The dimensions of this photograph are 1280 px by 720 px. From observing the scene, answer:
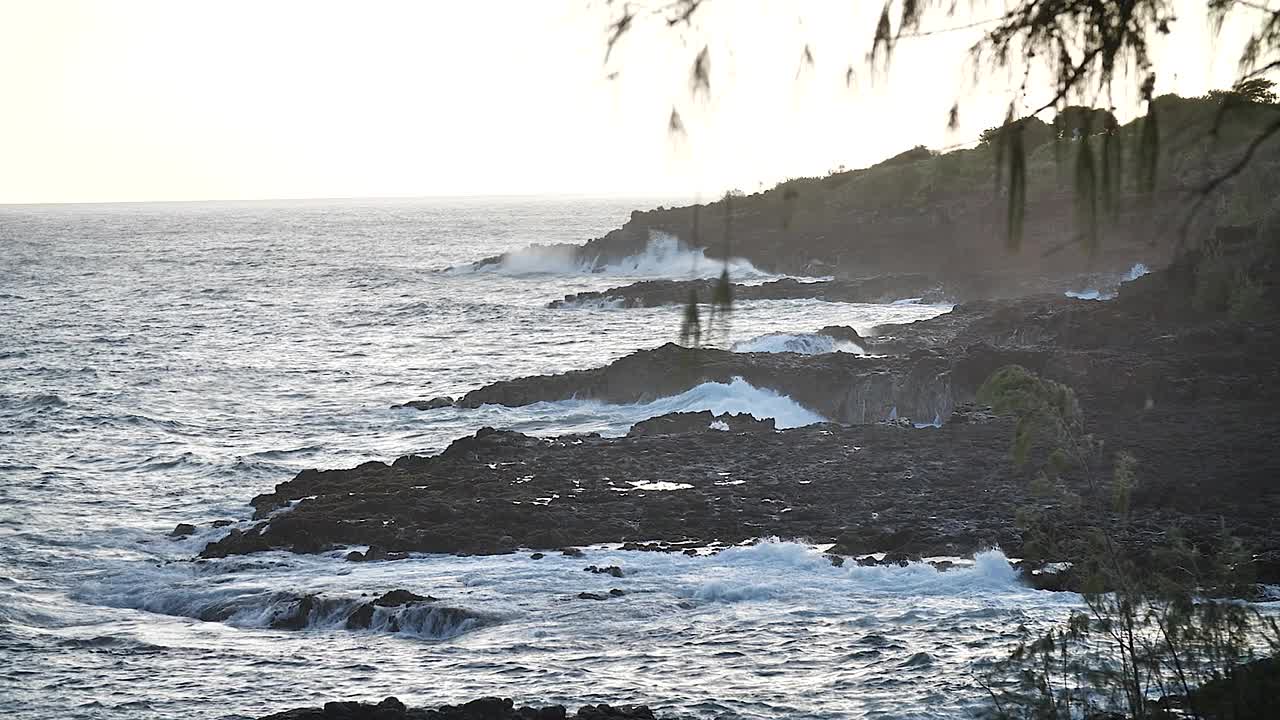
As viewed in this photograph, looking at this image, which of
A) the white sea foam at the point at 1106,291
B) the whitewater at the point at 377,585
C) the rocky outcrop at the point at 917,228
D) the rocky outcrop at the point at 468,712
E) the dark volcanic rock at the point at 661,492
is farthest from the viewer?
the rocky outcrop at the point at 917,228

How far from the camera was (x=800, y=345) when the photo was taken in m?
38.6

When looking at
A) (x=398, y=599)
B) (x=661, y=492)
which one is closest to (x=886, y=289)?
(x=661, y=492)

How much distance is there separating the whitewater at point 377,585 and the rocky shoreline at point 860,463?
92 centimetres

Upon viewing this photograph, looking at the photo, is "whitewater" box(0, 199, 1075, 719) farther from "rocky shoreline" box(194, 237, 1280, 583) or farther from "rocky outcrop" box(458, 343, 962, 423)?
"rocky shoreline" box(194, 237, 1280, 583)

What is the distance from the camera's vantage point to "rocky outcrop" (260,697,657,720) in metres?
11.9

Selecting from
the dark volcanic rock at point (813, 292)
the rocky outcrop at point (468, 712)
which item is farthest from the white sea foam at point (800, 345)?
the rocky outcrop at point (468, 712)

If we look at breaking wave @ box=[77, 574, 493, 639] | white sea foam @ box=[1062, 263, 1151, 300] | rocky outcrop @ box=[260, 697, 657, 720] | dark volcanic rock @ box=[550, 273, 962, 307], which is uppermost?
white sea foam @ box=[1062, 263, 1151, 300]

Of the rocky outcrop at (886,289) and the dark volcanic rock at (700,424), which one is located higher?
the rocky outcrop at (886,289)

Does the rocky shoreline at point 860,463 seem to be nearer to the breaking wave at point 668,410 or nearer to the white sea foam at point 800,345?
the breaking wave at point 668,410

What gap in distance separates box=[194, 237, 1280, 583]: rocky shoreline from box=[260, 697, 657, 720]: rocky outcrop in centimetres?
609

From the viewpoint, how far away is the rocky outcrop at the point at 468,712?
11.9 m

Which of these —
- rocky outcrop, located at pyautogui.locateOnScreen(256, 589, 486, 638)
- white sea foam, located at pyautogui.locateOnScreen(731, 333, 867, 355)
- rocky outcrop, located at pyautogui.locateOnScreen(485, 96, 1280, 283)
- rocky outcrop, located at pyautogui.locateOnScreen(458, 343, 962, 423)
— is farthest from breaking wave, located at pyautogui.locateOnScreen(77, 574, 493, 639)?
rocky outcrop, located at pyautogui.locateOnScreen(485, 96, 1280, 283)

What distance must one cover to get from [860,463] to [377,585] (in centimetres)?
999

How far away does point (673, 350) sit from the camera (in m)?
35.4
